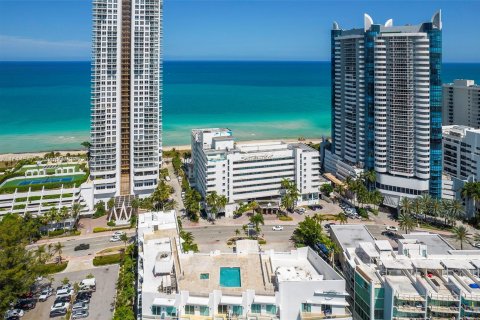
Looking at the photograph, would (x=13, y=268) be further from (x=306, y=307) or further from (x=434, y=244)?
(x=434, y=244)

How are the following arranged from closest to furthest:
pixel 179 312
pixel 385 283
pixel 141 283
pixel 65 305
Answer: pixel 179 312 → pixel 385 283 → pixel 141 283 → pixel 65 305

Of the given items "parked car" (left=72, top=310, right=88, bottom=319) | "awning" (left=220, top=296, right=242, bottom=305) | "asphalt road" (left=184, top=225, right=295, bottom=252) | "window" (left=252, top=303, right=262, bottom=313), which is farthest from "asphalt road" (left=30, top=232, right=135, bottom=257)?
"window" (left=252, top=303, right=262, bottom=313)

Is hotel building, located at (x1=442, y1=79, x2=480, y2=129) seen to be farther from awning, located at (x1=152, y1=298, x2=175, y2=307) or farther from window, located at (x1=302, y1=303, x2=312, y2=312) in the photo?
awning, located at (x1=152, y1=298, x2=175, y2=307)

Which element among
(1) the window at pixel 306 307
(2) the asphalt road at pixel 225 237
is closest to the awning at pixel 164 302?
(1) the window at pixel 306 307

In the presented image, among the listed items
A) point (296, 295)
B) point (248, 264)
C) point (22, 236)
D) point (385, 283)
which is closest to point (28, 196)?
point (22, 236)

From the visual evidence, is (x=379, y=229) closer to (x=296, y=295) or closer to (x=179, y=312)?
(x=296, y=295)

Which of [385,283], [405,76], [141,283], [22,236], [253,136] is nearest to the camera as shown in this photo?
[385,283]
